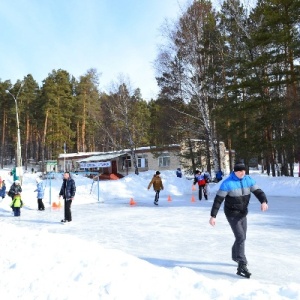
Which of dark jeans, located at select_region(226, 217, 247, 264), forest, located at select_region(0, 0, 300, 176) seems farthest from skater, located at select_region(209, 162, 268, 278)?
forest, located at select_region(0, 0, 300, 176)

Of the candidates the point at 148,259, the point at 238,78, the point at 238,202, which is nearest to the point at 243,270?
the point at 238,202

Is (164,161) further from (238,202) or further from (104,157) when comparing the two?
(238,202)

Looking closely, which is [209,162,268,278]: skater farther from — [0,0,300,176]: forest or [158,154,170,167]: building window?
[158,154,170,167]: building window

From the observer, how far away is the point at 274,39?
829 inches

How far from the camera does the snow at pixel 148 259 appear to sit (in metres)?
4.12

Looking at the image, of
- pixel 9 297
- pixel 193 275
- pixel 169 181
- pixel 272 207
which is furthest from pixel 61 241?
pixel 169 181

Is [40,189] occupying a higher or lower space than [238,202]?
lower

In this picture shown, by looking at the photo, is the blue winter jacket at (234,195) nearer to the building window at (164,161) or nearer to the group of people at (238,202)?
the group of people at (238,202)

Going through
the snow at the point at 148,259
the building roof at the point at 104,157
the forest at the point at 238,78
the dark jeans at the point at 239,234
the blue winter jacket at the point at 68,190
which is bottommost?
the snow at the point at 148,259

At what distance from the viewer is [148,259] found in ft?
20.6

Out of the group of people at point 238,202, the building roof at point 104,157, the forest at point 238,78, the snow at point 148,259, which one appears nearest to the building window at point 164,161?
the building roof at point 104,157

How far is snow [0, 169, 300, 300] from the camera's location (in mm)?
4121

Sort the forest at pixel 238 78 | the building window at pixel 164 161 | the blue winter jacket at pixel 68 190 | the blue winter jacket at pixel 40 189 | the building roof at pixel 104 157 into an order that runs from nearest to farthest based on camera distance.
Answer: the blue winter jacket at pixel 68 190 → the blue winter jacket at pixel 40 189 → the forest at pixel 238 78 → the building window at pixel 164 161 → the building roof at pixel 104 157

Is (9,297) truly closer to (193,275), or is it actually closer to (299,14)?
(193,275)
